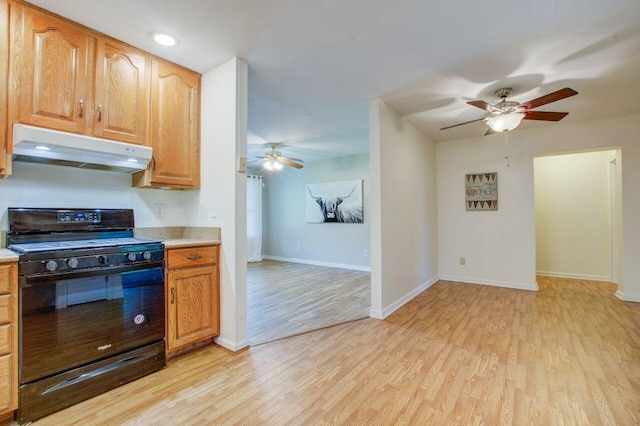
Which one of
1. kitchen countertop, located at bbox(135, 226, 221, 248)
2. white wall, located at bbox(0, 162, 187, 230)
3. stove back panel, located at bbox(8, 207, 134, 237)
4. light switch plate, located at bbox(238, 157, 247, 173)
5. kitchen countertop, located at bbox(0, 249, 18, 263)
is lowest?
kitchen countertop, located at bbox(0, 249, 18, 263)

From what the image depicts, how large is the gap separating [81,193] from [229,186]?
111cm

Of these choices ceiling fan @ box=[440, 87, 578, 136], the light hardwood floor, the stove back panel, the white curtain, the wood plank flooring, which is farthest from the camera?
the white curtain

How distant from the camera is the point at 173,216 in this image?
2760mm

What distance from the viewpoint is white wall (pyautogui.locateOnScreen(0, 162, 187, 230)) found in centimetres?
194

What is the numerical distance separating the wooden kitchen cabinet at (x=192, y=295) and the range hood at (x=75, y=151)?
768mm

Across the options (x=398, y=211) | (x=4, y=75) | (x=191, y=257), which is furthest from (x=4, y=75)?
(x=398, y=211)

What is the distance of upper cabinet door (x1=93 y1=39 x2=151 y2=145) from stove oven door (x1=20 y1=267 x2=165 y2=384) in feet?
3.54

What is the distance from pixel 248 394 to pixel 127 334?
93 cm

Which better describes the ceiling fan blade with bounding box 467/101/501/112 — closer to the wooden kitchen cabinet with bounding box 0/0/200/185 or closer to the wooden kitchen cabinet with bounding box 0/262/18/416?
the wooden kitchen cabinet with bounding box 0/0/200/185

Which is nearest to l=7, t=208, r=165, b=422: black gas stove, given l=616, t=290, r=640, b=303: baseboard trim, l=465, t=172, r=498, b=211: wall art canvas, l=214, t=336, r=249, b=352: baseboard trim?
l=214, t=336, r=249, b=352: baseboard trim

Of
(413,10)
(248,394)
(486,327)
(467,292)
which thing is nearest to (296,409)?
(248,394)

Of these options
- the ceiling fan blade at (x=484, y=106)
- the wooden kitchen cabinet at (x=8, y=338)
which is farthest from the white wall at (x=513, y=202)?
the wooden kitchen cabinet at (x=8, y=338)

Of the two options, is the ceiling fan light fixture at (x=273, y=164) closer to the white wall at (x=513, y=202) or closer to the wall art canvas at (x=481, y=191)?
the white wall at (x=513, y=202)

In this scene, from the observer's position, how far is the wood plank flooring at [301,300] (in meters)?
2.96
